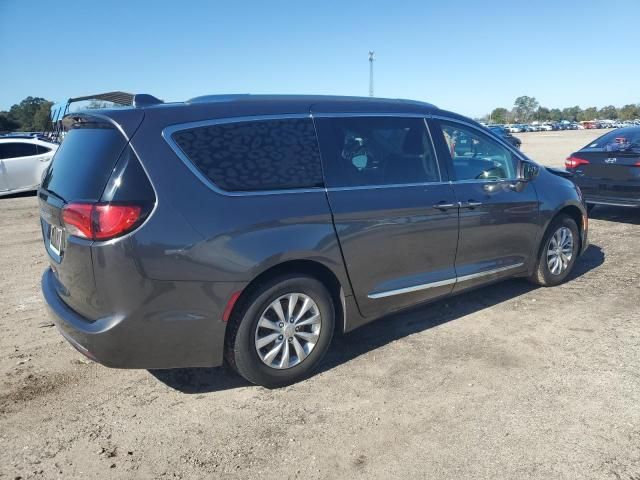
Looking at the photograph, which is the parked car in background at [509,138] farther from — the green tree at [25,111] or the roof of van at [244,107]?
the green tree at [25,111]

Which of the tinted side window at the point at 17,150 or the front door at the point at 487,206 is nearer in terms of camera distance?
the front door at the point at 487,206

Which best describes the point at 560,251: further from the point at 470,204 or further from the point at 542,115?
the point at 542,115

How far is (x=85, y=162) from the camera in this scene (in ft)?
10.2

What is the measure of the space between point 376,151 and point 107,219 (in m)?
2.00

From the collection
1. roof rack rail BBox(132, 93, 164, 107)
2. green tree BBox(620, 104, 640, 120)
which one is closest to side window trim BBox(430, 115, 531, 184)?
roof rack rail BBox(132, 93, 164, 107)

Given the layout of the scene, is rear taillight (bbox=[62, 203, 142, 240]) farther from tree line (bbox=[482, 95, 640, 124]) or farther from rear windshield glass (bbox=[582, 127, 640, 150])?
tree line (bbox=[482, 95, 640, 124])

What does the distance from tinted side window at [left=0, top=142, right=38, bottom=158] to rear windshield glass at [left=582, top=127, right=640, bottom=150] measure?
13058 mm

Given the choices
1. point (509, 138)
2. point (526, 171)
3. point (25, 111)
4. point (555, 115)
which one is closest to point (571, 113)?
point (555, 115)

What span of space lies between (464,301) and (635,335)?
1.44 meters

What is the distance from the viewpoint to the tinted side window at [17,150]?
43.3ft

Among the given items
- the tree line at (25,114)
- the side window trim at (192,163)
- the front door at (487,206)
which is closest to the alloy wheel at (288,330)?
the side window trim at (192,163)

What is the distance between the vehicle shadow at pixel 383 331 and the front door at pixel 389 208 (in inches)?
15.0

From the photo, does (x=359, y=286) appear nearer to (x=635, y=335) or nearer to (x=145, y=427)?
(x=145, y=427)

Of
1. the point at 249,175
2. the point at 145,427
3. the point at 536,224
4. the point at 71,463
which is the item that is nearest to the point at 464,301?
the point at 536,224
